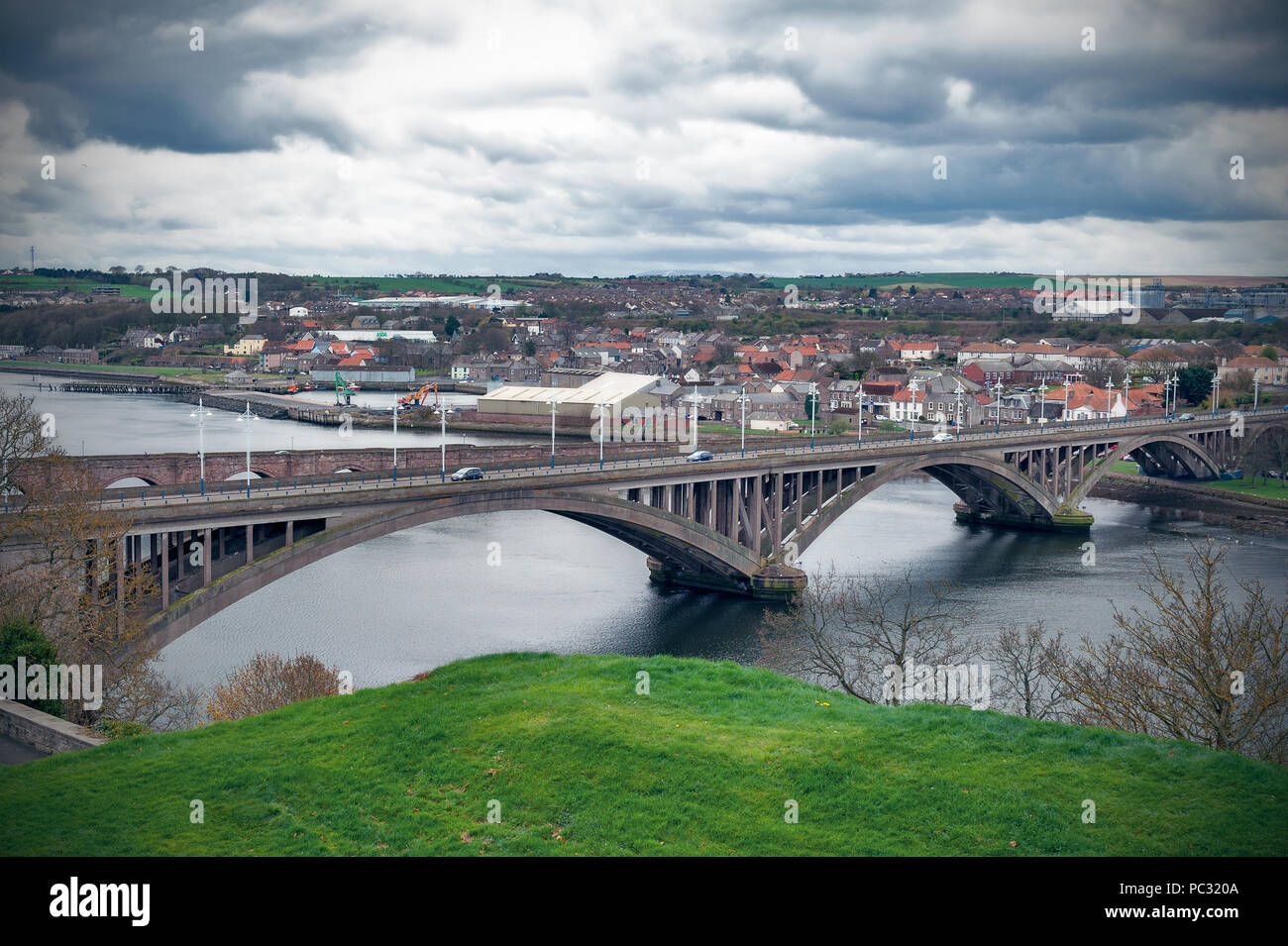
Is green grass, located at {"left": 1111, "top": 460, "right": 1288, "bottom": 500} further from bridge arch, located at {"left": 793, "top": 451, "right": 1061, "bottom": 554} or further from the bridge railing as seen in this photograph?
bridge arch, located at {"left": 793, "top": 451, "right": 1061, "bottom": 554}

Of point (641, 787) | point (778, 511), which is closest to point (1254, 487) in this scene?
point (778, 511)

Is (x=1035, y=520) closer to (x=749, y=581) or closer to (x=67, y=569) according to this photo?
(x=749, y=581)

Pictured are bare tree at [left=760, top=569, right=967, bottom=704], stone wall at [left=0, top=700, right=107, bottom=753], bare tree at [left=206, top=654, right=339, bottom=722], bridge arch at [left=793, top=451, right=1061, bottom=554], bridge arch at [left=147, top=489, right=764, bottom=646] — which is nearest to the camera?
stone wall at [left=0, top=700, right=107, bottom=753]

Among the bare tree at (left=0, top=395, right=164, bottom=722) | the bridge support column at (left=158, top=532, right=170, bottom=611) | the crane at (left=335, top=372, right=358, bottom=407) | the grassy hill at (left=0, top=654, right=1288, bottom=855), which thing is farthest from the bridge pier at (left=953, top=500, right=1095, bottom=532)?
the crane at (left=335, top=372, right=358, bottom=407)

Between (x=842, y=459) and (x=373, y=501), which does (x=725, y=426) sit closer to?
(x=842, y=459)

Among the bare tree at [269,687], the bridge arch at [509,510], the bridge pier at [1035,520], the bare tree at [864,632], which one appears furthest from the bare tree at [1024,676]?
the bridge pier at [1035,520]

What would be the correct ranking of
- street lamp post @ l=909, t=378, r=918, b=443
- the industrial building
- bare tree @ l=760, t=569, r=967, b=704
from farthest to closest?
the industrial building, street lamp post @ l=909, t=378, r=918, b=443, bare tree @ l=760, t=569, r=967, b=704
